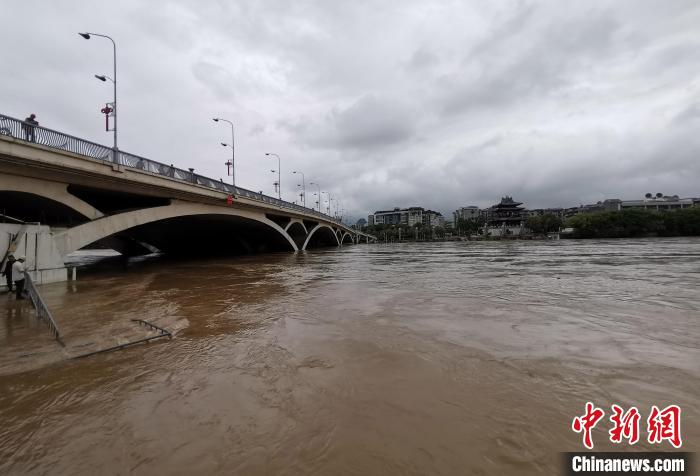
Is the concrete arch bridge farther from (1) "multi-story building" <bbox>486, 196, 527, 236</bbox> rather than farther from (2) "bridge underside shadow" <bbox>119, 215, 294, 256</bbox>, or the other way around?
(1) "multi-story building" <bbox>486, 196, 527, 236</bbox>

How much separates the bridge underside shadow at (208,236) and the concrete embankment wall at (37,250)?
14.0 metres

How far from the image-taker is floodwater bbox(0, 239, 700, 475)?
296 cm

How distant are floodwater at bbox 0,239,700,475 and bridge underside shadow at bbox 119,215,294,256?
24.1 metres

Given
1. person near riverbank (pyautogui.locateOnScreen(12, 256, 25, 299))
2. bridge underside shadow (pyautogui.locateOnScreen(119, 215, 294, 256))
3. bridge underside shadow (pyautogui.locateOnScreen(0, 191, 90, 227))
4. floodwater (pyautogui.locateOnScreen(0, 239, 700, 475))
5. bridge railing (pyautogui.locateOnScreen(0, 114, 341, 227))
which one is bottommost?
floodwater (pyautogui.locateOnScreen(0, 239, 700, 475))

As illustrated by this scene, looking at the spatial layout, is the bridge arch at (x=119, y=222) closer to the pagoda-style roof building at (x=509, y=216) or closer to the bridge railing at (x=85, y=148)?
the bridge railing at (x=85, y=148)

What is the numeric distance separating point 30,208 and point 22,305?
1436cm

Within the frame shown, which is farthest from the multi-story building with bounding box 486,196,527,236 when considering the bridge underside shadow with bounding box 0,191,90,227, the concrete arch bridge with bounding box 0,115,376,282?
the bridge underside shadow with bounding box 0,191,90,227

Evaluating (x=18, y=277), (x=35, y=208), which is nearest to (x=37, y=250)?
→ (x=18, y=277)

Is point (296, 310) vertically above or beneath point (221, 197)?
beneath

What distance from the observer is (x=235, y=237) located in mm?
47406

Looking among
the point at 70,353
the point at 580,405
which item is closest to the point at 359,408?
the point at 580,405

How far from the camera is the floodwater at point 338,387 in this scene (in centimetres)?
296

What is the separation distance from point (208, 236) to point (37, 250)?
30595 millimetres

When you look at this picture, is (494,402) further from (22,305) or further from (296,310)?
(22,305)
